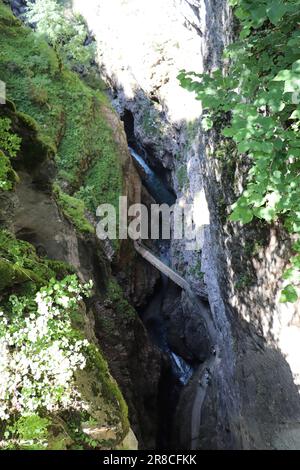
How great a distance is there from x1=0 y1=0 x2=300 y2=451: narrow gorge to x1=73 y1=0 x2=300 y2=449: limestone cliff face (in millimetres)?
60

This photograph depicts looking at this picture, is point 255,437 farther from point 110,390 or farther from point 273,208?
point 273,208

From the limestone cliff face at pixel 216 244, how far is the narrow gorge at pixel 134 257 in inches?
2.4

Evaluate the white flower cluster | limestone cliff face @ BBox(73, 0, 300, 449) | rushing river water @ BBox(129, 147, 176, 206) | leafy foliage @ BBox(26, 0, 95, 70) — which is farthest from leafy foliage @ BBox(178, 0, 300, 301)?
rushing river water @ BBox(129, 147, 176, 206)

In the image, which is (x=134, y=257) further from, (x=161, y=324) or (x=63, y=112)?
(x=63, y=112)

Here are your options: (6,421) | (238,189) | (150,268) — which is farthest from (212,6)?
(150,268)

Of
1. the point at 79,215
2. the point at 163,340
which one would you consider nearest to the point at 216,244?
the point at 79,215

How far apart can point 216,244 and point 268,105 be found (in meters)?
7.13

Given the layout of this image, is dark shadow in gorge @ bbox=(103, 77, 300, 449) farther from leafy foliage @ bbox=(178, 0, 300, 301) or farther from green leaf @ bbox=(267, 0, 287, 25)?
green leaf @ bbox=(267, 0, 287, 25)

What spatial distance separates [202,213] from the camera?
16.4 meters

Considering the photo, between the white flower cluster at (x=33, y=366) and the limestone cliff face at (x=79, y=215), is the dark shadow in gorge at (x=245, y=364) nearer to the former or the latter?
the limestone cliff face at (x=79, y=215)

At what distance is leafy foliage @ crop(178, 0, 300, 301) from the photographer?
Result: 3.07 meters

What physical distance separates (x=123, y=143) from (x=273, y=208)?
52.3 feet

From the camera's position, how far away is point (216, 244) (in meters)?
10.6

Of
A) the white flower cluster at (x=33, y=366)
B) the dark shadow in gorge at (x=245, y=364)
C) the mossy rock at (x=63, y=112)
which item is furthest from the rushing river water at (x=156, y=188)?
the white flower cluster at (x=33, y=366)
